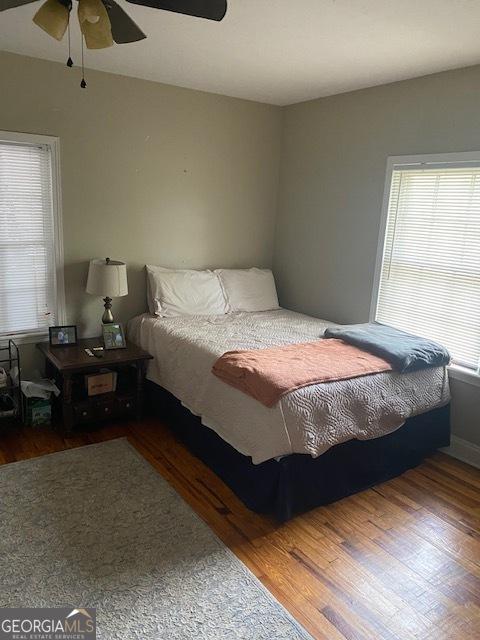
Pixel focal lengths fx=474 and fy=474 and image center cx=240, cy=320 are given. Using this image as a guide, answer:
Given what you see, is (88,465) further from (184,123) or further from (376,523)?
(184,123)

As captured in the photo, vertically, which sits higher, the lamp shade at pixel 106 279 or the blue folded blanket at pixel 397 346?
the lamp shade at pixel 106 279

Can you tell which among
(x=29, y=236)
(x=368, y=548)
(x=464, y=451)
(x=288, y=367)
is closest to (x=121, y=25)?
(x=288, y=367)

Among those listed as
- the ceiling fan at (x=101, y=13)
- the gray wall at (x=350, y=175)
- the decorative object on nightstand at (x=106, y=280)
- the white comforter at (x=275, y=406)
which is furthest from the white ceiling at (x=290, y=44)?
the white comforter at (x=275, y=406)

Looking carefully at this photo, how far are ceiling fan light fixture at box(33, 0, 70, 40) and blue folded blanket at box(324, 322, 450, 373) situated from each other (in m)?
2.23

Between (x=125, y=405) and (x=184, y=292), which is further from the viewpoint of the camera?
(x=184, y=292)

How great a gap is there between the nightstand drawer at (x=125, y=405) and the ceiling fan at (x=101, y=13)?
2.17m

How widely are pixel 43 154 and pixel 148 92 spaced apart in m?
0.92

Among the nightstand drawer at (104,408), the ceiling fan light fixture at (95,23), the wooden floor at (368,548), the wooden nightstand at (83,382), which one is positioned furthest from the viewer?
the nightstand drawer at (104,408)

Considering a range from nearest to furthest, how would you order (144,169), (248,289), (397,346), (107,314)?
(397,346), (107,314), (144,169), (248,289)

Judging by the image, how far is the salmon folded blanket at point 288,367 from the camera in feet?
7.67

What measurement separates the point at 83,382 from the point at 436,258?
253 centimetres

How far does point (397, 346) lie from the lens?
112 inches

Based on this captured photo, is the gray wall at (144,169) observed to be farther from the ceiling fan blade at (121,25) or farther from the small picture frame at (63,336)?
the ceiling fan blade at (121,25)

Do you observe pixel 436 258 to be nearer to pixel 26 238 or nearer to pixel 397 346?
pixel 397 346
